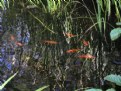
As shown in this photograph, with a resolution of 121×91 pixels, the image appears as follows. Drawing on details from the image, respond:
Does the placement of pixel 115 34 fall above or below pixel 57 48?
above

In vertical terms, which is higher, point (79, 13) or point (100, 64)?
point (79, 13)

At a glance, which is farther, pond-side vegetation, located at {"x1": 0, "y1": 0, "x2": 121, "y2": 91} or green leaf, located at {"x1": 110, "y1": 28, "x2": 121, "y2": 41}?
pond-side vegetation, located at {"x1": 0, "y1": 0, "x2": 121, "y2": 91}

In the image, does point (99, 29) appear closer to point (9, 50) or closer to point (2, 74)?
point (9, 50)

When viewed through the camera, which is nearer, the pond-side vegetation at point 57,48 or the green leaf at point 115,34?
the green leaf at point 115,34

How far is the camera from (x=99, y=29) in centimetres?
359

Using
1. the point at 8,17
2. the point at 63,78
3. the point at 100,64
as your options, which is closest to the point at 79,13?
the point at 8,17

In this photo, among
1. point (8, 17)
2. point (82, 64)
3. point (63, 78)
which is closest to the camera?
point (63, 78)

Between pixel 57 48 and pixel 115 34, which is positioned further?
pixel 57 48

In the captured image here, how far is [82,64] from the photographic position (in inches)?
115

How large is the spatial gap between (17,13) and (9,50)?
1.21 metres

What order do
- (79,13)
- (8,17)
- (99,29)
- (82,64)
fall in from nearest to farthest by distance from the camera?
(82,64)
(99,29)
(8,17)
(79,13)

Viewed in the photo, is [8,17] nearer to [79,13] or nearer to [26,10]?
[26,10]

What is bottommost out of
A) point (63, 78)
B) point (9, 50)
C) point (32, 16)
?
point (63, 78)

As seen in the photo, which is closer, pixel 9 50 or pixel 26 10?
pixel 9 50
